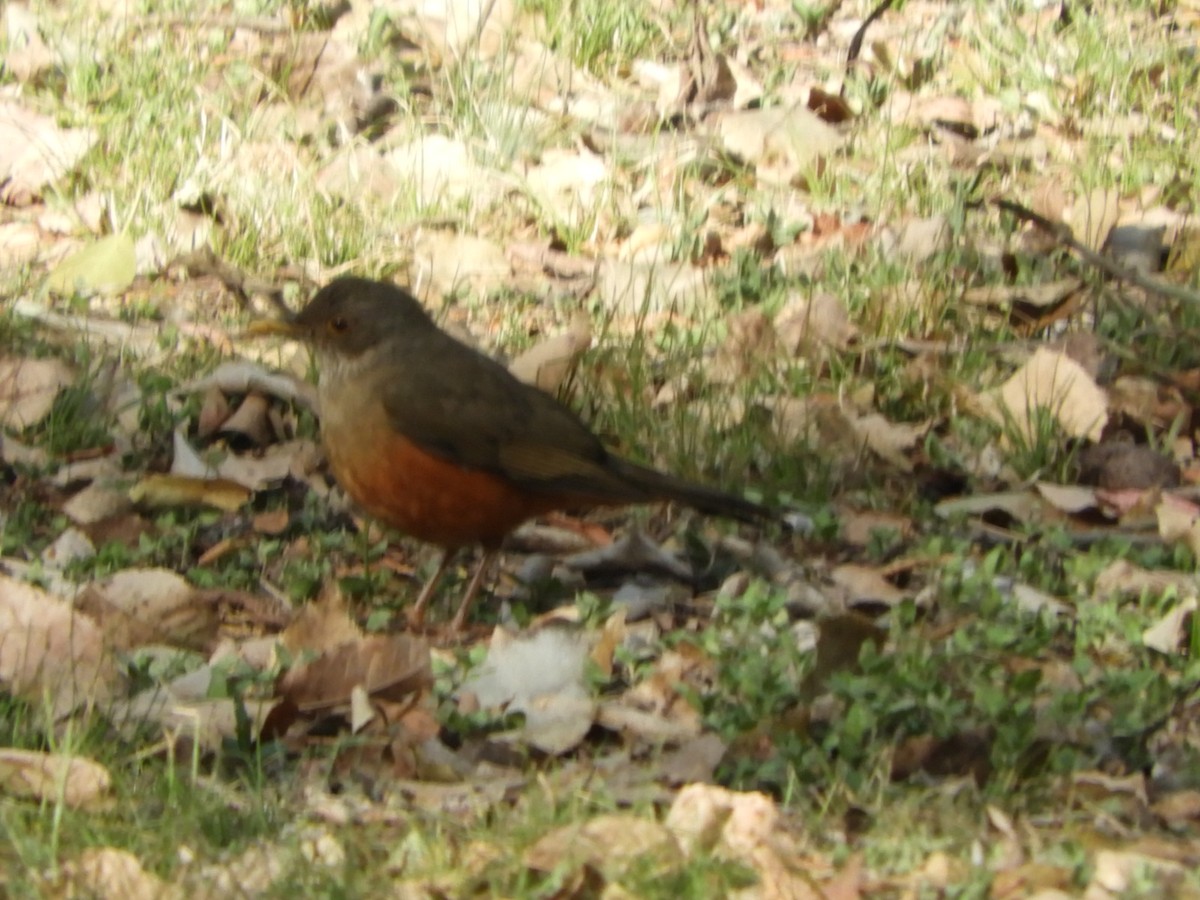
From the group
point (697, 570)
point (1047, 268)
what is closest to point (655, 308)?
point (1047, 268)

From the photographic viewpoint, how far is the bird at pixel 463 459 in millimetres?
4812

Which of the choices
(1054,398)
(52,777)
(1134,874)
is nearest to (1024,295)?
(1054,398)

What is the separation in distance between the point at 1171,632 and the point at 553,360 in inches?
85.6

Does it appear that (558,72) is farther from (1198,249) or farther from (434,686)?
(434,686)

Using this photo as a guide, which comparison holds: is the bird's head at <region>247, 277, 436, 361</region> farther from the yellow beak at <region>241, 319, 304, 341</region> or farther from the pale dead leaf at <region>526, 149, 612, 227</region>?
the pale dead leaf at <region>526, 149, 612, 227</region>

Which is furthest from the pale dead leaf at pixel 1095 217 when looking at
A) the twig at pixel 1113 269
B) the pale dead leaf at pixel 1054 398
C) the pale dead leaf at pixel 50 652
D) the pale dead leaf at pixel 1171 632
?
the pale dead leaf at pixel 50 652

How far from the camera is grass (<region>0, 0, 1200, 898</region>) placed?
3301 millimetres

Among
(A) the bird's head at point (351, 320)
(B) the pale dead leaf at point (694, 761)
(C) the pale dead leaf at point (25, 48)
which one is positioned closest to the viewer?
(B) the pale dead leaf at point (694, 761)

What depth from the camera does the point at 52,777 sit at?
3.36m

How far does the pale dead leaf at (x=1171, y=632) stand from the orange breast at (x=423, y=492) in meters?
1.53

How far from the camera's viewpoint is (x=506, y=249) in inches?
268

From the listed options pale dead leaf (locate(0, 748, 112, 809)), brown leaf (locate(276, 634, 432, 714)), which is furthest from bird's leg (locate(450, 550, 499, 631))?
pale dead leaf (locate(0, 748, 112, 809))

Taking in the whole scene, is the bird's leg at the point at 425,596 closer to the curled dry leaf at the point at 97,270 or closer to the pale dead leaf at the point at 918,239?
the curled dry leaf at the point at 97,270

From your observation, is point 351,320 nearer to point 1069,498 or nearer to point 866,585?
point 866,585
